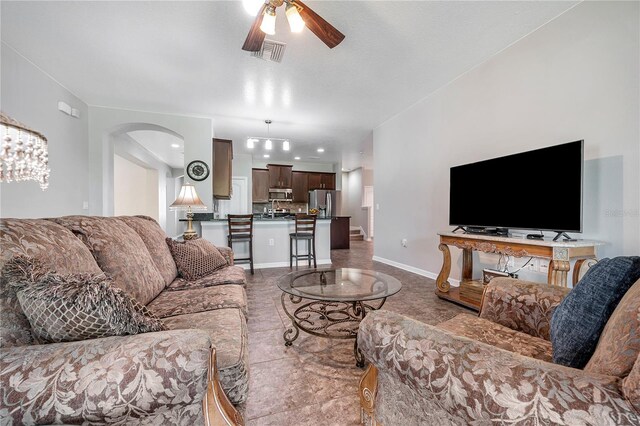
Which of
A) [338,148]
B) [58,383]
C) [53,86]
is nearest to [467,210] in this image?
[58,383]

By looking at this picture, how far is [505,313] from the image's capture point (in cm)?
132

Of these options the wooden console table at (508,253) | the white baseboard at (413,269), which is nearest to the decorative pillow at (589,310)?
the wooden console table at (508,253)

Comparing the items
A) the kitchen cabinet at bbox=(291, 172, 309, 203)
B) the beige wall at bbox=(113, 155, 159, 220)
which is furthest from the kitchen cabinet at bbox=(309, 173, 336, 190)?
the beige wall at bbox=(113, 155, 159, 220)

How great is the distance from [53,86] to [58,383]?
164 inches

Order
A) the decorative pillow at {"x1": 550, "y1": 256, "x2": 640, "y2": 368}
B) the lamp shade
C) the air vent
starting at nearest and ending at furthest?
1. the decorative pillow at {"x1": 550, "y1": 256, "x2": 640, "y2": 368}
2. the air vent
3. the lamp shade

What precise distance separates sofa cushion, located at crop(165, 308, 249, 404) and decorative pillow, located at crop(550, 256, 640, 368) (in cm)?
107

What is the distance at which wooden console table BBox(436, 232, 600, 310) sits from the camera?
1825 millimetres

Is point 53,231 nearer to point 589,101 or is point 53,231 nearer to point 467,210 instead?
point 467,210

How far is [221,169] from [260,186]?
9.39 feet

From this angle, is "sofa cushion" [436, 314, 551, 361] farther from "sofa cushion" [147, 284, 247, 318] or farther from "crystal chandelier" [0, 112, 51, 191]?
"crystal chandelier" [0, 112, 51, 191]

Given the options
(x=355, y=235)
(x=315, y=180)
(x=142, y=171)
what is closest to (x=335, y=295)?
(x=315, y=180)

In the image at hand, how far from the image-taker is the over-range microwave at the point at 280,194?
7782 mm

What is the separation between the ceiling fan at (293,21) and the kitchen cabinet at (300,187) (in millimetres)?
6121

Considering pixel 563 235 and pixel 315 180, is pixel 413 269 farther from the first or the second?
pixel 315 180
